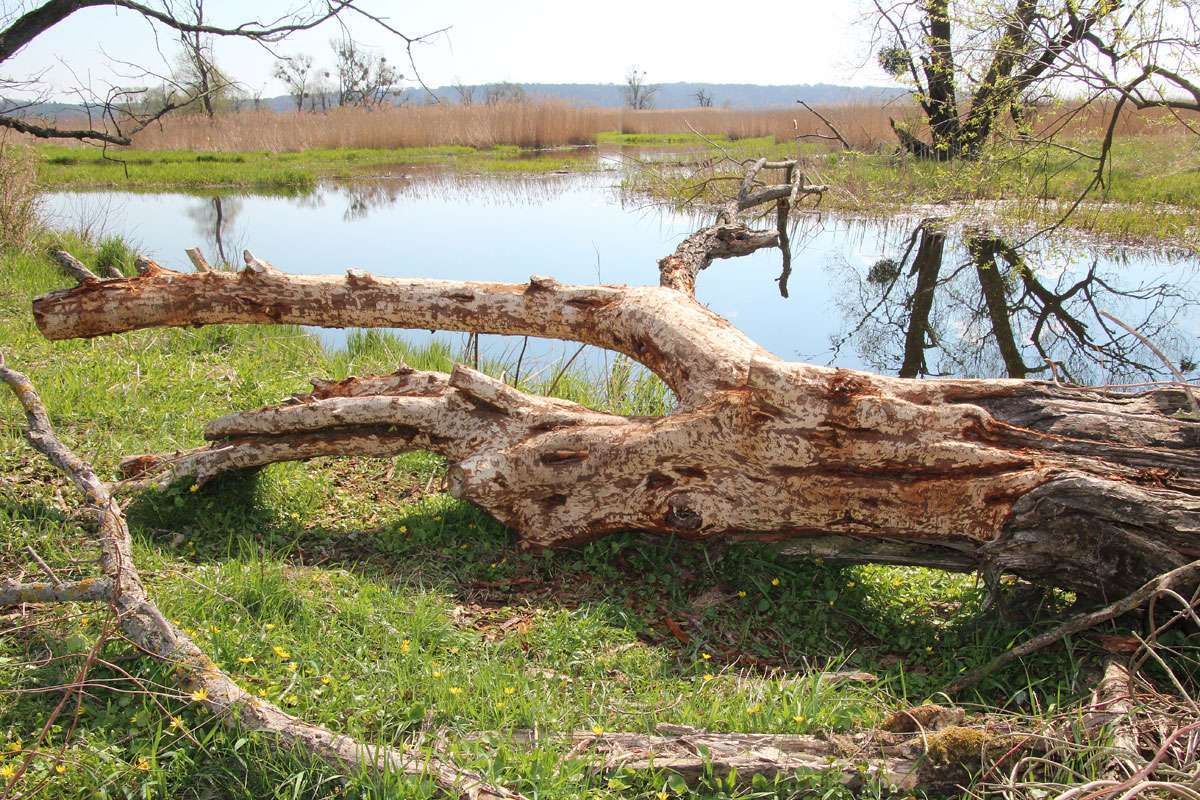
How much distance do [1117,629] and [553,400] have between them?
240 centimetres

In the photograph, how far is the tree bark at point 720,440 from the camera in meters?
3.03

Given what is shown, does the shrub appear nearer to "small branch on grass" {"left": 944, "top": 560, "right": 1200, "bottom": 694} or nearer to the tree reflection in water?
the tree reflection in water

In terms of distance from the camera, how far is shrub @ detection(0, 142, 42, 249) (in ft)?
30.6

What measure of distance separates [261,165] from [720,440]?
21.8 metres

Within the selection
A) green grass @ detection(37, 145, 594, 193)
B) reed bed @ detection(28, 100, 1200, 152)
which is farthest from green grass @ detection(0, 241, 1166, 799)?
reed bed @ detection(28, 100, 1200, 152)

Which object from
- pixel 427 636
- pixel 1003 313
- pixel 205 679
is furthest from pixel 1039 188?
pixel 205 679

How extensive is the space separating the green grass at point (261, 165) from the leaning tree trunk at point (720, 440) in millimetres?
17244

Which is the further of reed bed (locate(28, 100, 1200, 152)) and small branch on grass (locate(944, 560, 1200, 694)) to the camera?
reed bed (locate(28, 100, 1200, 152))

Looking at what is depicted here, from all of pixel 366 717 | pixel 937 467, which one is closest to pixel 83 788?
pixel 366 717

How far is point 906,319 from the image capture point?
388 inches

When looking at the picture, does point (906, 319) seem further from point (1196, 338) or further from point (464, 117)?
point (464, 117)

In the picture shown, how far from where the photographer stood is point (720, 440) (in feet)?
11.3

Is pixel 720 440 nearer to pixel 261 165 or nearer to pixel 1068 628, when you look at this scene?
pixel 1068 628

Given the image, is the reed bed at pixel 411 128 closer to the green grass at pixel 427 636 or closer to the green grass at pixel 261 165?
the green grass at pixel 261 165
